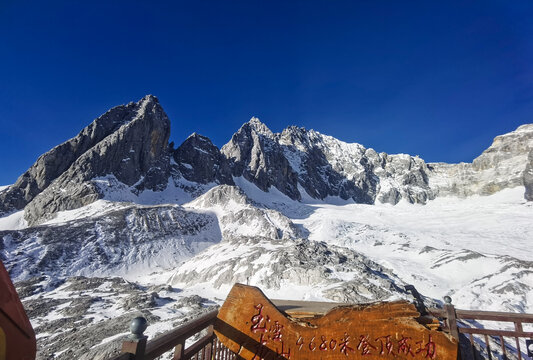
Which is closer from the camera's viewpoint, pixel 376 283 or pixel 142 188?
pixel 376 283

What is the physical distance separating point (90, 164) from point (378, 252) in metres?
67.2

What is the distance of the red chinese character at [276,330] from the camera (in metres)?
3.16

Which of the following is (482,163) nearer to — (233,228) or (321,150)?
(321,150)

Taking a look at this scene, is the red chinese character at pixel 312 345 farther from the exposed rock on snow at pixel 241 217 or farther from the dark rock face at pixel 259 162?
the dark rock face at pixel 259 162

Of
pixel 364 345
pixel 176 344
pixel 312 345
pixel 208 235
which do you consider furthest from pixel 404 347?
pixel 208 235

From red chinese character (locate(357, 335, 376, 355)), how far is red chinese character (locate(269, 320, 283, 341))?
0.88m

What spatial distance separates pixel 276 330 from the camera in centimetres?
319

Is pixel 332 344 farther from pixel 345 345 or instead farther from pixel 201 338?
pixel 201 338

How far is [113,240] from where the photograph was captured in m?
37.6

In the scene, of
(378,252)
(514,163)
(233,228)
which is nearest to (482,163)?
(514,163)

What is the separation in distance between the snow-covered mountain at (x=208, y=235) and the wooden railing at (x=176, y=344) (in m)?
9.90

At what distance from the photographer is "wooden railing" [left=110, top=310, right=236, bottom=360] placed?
2.03 m

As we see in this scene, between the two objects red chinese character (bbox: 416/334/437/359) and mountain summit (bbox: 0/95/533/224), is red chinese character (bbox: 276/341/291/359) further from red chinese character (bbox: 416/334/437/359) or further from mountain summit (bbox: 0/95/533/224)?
mountain summit (bbox: 0/95/533/224)

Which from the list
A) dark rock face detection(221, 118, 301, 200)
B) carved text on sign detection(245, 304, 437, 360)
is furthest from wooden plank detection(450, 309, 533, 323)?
dark rock face detection(221, 118, 301, 200)
